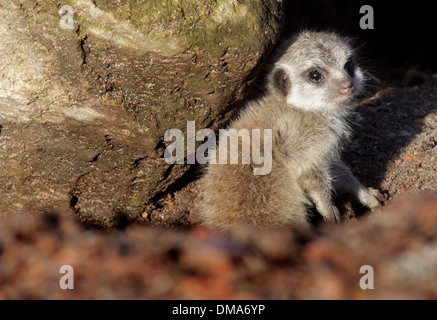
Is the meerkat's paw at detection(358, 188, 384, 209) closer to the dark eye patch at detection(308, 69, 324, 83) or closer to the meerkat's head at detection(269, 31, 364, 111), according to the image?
the meerkat's head at detection(269, 31, 364, 111)

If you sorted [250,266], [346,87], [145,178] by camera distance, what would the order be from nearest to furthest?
1. [250,266]
2. [145,178]
3. [346,87]

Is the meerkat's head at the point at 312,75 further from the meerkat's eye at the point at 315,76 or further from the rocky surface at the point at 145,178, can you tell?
the rocky surface at the point at 145,178

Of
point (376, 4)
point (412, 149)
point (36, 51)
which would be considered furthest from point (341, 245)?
point (376, 4)

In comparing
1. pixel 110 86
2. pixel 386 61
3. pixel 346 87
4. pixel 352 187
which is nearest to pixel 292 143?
pixel 346 87

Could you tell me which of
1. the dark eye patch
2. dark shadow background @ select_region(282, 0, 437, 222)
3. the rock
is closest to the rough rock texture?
the rock

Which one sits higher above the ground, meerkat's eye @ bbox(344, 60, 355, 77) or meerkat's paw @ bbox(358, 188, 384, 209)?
meerkat's eye @ bbox(344, 60, 355, 77)

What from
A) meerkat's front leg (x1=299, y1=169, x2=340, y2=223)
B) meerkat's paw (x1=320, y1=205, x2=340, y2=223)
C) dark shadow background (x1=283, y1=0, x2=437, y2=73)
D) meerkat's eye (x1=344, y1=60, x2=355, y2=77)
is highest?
dark shadow background (x1=283, y1=0, x2=437, y2=73)

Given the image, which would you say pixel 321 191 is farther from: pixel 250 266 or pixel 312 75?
pixel 250 266
